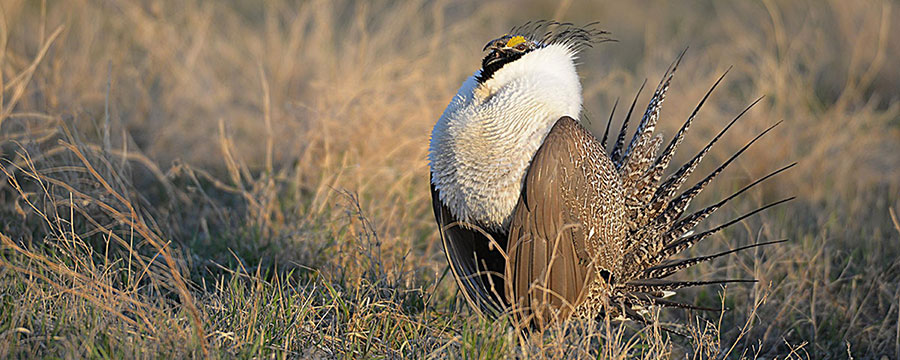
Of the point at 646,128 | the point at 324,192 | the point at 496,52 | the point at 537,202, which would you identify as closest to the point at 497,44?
the point at 496,52

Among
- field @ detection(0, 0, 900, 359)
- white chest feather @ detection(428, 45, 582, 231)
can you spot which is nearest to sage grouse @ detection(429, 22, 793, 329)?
white chest feather @ detection(428, 45, 582, 231)

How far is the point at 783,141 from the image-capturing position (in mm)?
4418

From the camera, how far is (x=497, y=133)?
225 centimetres

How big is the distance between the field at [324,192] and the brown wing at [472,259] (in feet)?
0.38

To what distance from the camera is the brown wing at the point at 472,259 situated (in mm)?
2453

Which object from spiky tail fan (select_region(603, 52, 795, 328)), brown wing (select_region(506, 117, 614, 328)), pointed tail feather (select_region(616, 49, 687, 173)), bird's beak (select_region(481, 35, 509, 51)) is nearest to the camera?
brown wing (select_region(506, 117, 614, 328))

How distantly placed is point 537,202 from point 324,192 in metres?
1.43

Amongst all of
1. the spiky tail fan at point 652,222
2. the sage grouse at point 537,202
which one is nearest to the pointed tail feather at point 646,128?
the spiky tail fan at point 652,222

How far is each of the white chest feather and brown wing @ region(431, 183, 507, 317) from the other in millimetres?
82

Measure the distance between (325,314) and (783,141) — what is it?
10.1ft

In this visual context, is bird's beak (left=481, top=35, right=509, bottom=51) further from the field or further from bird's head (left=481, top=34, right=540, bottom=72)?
the field

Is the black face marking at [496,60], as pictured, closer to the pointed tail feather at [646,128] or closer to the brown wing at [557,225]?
the brown wing at [557,225]

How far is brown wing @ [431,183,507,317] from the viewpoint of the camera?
2453mm

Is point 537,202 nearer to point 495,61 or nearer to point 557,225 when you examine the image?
point 557,225
